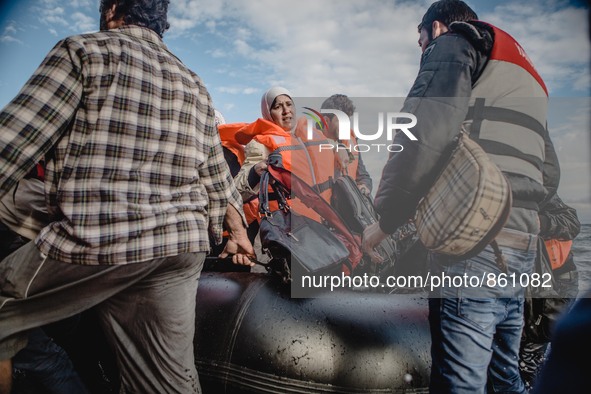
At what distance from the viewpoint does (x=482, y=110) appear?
1.32 meters

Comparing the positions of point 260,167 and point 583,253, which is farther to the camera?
point 260,167

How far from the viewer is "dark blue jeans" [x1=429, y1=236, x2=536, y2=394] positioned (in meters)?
1.25

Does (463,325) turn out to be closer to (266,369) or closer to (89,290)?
(266,369)

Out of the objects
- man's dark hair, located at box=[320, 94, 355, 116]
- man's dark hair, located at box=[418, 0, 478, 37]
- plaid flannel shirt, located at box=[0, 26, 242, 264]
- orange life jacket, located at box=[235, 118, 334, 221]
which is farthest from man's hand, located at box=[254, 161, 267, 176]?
man's dark hair, located at box=[418, 0, 478, 37]

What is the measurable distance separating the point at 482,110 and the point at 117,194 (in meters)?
1.39

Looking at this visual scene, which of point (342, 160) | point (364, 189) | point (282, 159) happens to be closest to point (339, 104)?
point (342, 160)

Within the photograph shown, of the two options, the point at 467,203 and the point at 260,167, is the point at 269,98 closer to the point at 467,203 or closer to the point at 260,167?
the point at 260,167

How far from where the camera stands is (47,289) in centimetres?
110

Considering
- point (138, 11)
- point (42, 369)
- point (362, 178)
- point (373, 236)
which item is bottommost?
point (42, 369)

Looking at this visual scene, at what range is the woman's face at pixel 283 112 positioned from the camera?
11.9 feet

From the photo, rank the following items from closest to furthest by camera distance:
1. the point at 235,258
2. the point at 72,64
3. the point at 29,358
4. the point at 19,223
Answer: the point at 72,64
the point at 19,223
the point at 29,358
the point at 235,258

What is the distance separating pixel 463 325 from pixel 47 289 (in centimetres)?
148

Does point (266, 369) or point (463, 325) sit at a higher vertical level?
point (463, 325)

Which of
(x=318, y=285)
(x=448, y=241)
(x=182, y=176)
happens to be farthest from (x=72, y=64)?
(x=318, y=285)
